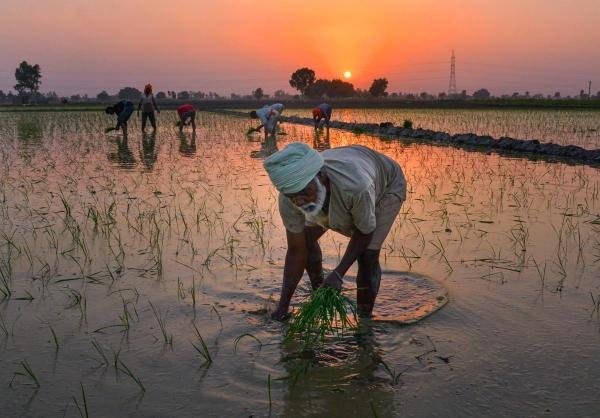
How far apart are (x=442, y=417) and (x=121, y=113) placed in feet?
47.9

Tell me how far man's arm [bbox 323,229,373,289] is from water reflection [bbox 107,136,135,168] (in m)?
7.01

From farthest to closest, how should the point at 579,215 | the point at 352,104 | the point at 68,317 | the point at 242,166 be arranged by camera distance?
the point at 352,104, the point at 242,166, the point at 579,215, the point at 68,317

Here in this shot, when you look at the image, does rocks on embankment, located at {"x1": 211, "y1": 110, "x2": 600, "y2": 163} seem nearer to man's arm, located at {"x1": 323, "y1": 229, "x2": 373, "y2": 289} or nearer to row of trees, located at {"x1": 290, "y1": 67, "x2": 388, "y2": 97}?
man's arm, located at {"x1": 323, "y1": 229, "x2": 373, "y2": 289}

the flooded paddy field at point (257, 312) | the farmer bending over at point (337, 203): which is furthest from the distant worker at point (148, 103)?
the farmer bending over at point (337, 203)

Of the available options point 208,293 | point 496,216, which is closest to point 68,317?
point 208,293

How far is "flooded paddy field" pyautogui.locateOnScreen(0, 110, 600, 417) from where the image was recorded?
2316 millimetres

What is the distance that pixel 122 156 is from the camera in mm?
10367

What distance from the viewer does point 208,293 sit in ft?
11.5

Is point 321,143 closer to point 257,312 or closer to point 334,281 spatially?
point 257,312

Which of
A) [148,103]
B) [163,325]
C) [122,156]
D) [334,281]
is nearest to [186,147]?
[122,156]

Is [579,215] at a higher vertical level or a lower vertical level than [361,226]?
lower

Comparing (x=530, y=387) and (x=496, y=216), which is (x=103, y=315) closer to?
(x=530, y=387)

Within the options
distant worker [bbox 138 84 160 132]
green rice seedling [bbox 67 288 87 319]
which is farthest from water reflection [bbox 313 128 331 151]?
green rice seedling [bbox 67 288 87 319]

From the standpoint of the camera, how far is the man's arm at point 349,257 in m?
2.57
